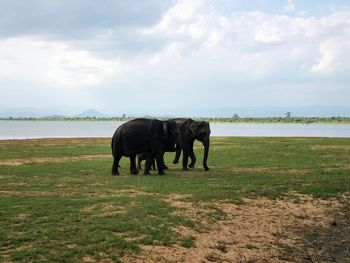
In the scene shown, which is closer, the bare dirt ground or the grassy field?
the grassy field

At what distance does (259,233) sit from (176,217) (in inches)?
89.9

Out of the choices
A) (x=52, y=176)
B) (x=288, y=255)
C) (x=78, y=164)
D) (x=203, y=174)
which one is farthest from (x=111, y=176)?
(x=288, y=255)

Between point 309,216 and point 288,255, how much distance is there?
11.4ft

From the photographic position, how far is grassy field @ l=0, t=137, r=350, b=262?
10070mm

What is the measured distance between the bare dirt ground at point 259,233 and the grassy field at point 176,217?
28 mm

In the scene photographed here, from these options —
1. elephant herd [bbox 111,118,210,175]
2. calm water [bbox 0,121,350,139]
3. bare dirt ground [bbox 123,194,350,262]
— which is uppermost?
elephant herd [bbox 111,118,210,175]

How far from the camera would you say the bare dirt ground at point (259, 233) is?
10.5m

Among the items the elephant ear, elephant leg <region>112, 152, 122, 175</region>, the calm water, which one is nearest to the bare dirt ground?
the elephant ear

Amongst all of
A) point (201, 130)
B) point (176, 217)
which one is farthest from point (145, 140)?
point (176, 217)

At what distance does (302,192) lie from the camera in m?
16.5

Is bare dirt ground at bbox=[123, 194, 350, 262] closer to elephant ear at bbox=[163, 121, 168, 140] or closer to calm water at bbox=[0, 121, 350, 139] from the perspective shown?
elephant ear at bbox=[163, 121, 168, 140]

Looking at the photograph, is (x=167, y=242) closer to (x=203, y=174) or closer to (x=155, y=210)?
(x=155, y=210)

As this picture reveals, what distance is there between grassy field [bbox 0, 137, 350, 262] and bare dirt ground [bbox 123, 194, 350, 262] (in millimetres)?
28

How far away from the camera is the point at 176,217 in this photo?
12.3 meters
